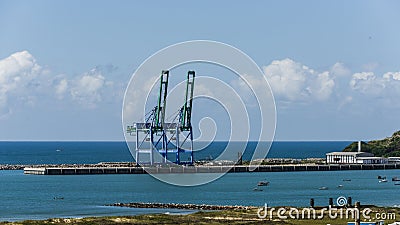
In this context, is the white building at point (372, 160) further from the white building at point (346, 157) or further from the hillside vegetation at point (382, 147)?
the hillside vegetation at point (382, 147)

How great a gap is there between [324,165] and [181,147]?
→ 2236cm

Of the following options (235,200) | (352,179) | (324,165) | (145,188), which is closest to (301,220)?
(235,200)

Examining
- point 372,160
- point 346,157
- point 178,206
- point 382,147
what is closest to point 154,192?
point 178,206

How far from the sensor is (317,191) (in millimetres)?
103188

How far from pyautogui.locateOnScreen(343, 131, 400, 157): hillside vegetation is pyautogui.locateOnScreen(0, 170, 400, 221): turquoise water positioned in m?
33.9

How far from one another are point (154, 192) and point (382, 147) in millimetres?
81689

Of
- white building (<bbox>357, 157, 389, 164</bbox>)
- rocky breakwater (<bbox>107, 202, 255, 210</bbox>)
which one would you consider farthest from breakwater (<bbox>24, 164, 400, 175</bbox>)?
rocky breakwater (<bbox>107, 202, 255, 210</bbox>)

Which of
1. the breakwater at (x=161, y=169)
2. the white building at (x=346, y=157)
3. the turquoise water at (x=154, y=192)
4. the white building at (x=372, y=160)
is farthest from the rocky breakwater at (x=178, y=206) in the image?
the white building at (x=346, y=157)

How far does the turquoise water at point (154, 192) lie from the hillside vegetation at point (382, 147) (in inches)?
1334

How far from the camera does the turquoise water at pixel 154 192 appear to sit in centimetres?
8375

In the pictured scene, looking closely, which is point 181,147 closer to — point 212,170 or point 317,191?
point 212,170

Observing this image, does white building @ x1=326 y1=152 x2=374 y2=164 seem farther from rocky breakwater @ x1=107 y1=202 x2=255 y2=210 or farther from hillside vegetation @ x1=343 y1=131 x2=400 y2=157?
rocky breakwater @ x1=107 y1=202 x2=255 y2=210

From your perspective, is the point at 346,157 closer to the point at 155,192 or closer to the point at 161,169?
the point at 161,169

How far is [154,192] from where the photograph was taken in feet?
340
